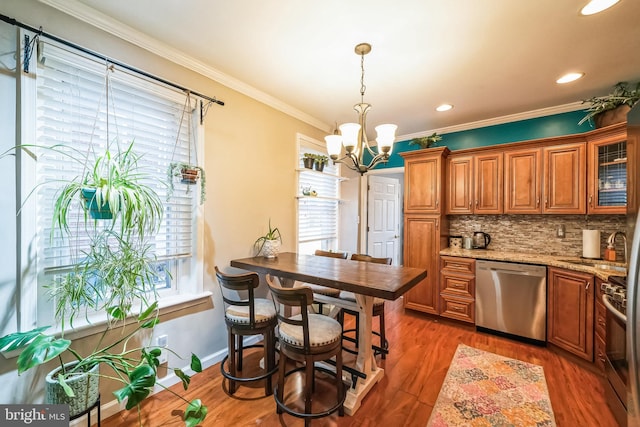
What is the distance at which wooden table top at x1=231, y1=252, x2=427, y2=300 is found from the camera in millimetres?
1674

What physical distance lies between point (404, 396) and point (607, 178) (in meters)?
2.91

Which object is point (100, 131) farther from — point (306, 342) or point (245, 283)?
point (306, 342)

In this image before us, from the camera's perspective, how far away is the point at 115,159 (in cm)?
164

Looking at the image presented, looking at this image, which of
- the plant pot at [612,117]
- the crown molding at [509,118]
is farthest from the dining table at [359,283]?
the crown molding at [509,118]

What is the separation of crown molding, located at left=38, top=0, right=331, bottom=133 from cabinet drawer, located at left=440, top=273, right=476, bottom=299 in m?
2.93

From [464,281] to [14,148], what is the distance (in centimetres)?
409

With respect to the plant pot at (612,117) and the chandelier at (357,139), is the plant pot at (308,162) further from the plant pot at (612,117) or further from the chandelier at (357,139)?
the plant pot at (612,117)

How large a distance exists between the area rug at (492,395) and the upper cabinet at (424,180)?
1.80m

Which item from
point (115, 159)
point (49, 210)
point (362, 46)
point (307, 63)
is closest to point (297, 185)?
point (307, 63)

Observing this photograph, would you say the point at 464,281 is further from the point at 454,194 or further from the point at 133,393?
the point at 133,393

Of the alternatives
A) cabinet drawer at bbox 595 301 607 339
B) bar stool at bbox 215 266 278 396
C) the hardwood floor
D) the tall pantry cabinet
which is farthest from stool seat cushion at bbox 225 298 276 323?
cabinet drawer at bbox 595 301 607 339

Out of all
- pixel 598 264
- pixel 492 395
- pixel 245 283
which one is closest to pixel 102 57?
pixel 245 283

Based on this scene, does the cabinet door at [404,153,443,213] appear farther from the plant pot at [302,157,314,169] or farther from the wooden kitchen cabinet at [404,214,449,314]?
the plant pot at [302,157,314,169]

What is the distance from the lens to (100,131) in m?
1.79
